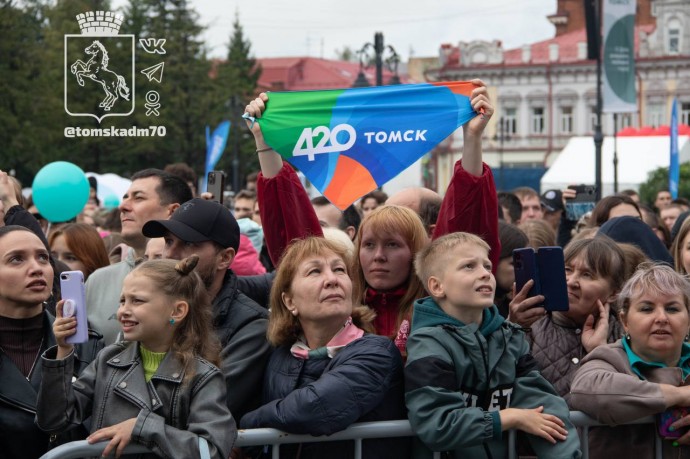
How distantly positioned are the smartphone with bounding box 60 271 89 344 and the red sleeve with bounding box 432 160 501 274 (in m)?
1.64

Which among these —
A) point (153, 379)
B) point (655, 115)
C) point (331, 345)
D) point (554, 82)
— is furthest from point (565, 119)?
point (153, 379)

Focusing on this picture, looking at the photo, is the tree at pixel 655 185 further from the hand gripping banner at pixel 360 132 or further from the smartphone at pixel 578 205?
the hand gripping banner at pixel 360 132

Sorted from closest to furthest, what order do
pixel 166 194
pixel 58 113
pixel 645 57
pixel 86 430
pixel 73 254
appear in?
pixel 86 430 < pixel 166 194 < pixel 73 254 < pixel 58 113 < pixel 645 57

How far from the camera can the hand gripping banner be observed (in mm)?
4930

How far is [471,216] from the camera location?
4570 millimetres

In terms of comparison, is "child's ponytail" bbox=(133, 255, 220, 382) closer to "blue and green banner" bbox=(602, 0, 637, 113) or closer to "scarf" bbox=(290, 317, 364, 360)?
"scarf" bbox=(290, 317, 364, 360)

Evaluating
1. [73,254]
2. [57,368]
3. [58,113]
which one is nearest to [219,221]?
[57,368]

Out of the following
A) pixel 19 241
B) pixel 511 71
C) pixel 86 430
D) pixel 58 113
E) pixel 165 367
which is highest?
pixel 511 71

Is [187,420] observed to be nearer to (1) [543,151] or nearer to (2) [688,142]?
(2) [688,142]

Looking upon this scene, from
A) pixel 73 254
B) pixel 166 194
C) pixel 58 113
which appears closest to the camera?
pixel 166 194

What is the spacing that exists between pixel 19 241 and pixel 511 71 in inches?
2881

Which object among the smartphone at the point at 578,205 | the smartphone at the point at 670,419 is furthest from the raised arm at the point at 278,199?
the smartphone at the point at 578,205

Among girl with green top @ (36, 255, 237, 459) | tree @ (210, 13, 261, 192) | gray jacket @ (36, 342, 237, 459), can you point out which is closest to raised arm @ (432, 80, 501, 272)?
girl with green top @ (36, 255, 237, 459)

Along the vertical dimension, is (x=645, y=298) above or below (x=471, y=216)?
below
